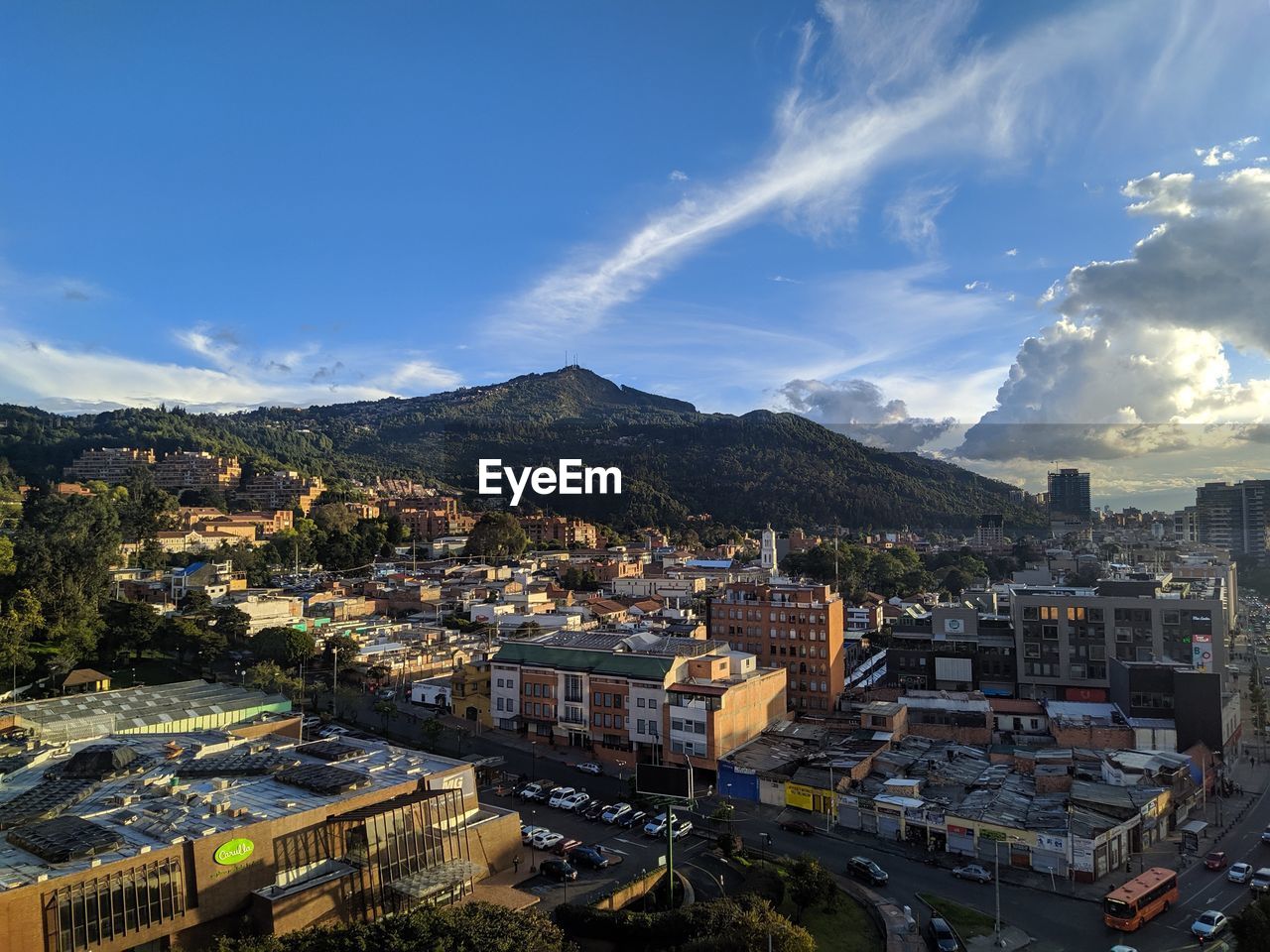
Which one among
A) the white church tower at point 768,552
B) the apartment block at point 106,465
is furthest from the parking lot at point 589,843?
the apartment block at point 106,465

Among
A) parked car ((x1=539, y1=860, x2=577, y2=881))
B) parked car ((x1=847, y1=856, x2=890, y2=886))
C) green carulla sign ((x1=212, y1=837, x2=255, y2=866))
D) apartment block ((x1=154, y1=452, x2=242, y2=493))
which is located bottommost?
parked car ((x1=847, y1=856, x2=890, y2=886))

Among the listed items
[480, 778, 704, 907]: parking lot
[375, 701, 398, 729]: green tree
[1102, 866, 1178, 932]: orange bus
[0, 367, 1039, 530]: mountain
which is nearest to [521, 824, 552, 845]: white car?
[480, 778, 704, 907]: parking lot

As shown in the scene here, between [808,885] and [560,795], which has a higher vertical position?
[808,885]

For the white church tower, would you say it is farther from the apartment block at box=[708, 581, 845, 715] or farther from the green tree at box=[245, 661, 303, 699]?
the green tree at box=[245, 661, 303, 699]

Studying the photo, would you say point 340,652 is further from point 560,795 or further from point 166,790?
point 166,790

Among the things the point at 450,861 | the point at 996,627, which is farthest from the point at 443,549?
the point at 450,861

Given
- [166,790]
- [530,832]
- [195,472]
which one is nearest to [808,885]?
[530,832]

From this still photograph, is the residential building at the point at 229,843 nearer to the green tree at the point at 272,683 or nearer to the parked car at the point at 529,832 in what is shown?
the parked car at the point at 529,832
